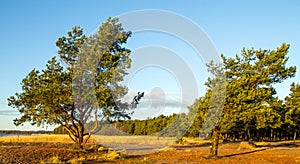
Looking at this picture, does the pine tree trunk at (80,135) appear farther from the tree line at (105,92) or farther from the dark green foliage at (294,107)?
the dark green foliage at (294,107)

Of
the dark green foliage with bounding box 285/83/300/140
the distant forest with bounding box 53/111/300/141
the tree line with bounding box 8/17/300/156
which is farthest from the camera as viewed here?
the distant forest with bounding box 53/111/300/141

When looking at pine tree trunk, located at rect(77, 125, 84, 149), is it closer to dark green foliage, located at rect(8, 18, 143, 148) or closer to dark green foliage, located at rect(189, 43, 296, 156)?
dark green foliage, located at rect(8, 18, 143, 148)

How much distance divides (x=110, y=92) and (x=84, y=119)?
150 inches

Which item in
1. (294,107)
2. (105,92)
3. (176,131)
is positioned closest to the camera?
(105,92)

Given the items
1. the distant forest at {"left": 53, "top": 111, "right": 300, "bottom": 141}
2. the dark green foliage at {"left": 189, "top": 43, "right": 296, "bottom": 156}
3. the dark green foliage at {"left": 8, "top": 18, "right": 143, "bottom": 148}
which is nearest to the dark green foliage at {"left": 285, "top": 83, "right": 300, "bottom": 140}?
the distant forest at {"left": 53, "top": 111, "right": 300, "bottom": 141}

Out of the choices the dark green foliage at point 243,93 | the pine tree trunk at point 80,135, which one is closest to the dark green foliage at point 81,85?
the pine tree trunk at point 80,135

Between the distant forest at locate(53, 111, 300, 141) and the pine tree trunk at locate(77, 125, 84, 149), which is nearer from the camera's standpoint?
the pine tree trunk at locate(77, 125, 84, 149)

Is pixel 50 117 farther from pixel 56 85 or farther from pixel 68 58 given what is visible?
pixel 68 58

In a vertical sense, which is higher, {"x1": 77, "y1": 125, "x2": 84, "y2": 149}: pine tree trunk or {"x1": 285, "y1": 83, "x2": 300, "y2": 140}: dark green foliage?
{"x1": 285, "y1": 83, "x2": 300, "y2": 140}: dark green foliage

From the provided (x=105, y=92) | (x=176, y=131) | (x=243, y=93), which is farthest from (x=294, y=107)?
(x=105, y=92)

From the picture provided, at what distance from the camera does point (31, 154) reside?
2381 centimetres

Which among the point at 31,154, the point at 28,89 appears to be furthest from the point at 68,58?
the point at 31,154

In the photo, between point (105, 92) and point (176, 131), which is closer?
point (105, 92)

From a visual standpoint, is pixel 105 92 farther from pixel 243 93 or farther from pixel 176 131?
pixel 176 131
